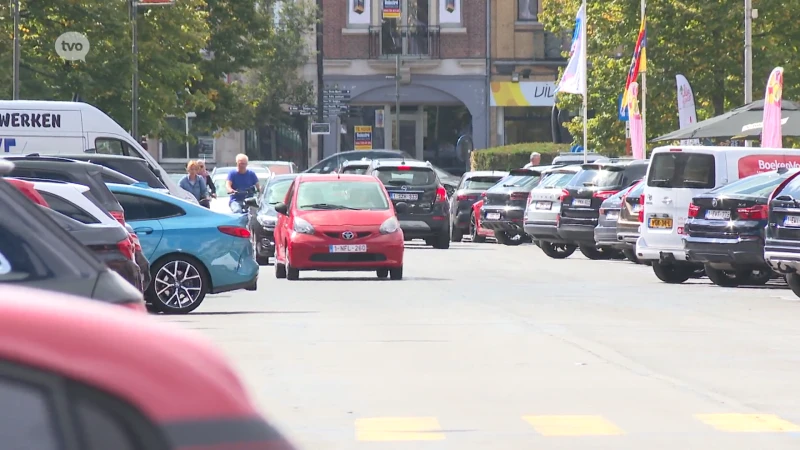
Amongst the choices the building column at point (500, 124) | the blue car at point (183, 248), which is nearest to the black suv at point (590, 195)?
the blue car at point (183, 248)

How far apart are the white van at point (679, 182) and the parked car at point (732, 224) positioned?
78 cm

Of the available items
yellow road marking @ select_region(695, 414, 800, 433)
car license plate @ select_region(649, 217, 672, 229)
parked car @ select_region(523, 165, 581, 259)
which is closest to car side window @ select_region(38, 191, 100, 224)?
yellow road marking @ select_region(695, 414, 800, 433)

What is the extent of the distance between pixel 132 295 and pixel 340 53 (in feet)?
212

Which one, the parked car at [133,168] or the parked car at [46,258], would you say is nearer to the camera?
the parked car at [46,258]

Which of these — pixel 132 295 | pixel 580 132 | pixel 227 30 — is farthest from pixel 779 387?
pixel 227 30

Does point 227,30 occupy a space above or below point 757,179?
above

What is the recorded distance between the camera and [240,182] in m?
30.4

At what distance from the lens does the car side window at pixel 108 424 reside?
220 centimetres

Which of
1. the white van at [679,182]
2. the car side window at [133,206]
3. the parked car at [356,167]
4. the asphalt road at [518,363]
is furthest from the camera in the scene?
the parked car at [356,167]

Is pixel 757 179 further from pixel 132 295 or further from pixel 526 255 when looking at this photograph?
pixel 132 295

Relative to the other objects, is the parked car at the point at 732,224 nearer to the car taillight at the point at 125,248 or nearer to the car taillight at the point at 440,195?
the car taillight at the point at 125,248

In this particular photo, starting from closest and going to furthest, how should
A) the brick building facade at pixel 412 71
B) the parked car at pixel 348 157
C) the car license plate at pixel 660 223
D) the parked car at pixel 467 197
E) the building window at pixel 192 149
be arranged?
the car license plate at pixel 660 223 < the parked car at pixel 467 197 < the parked car at pixel 348 157 < the brick building facade at pixel 412 71 < the building window at pixel 192 149

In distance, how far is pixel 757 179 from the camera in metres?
21.8

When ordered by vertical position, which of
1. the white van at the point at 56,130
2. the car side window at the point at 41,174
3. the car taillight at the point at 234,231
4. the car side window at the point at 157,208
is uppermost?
the white van at the point at 56,130
